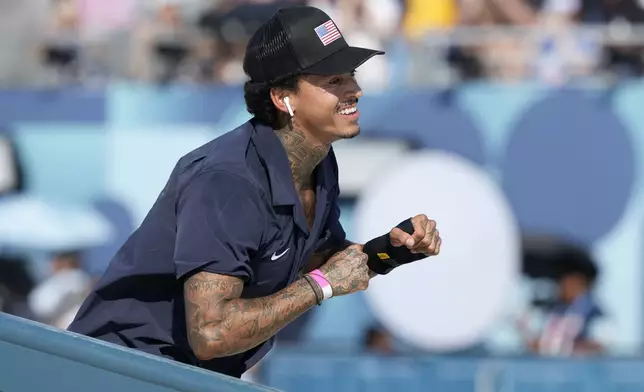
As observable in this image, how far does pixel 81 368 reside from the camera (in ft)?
8.52

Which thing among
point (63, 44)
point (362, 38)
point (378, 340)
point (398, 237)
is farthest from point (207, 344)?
point (63, 44)

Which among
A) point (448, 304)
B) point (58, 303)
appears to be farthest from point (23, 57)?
point (448, 304)

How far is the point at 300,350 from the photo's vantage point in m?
7.90

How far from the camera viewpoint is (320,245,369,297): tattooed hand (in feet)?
10.7

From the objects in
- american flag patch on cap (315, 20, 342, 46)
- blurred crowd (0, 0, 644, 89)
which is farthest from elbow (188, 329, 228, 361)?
blurred crowd (0, 0, 644, 89)

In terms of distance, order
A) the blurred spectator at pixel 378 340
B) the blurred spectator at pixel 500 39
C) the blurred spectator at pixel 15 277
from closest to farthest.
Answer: the blurred spectator at pixel 378 340
the blurred spectator at pixel 500 39
the blurred spectator at pixel 15 277

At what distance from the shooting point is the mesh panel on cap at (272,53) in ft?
10.8

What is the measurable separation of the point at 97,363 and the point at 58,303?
6.61m

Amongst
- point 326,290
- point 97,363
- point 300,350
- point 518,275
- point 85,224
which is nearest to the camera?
point 97,363

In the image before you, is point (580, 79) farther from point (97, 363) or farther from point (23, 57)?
point (97, 363)

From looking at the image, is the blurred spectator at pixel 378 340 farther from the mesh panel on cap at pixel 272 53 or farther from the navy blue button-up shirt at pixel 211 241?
the mesh panel on cap at pixel 272 53

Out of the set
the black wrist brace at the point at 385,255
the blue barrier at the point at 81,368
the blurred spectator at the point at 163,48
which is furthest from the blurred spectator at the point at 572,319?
the blue barrier at the point at 81,368

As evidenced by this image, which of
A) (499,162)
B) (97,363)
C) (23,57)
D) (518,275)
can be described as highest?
(97,363)

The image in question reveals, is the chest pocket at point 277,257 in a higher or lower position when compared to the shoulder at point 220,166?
lower
